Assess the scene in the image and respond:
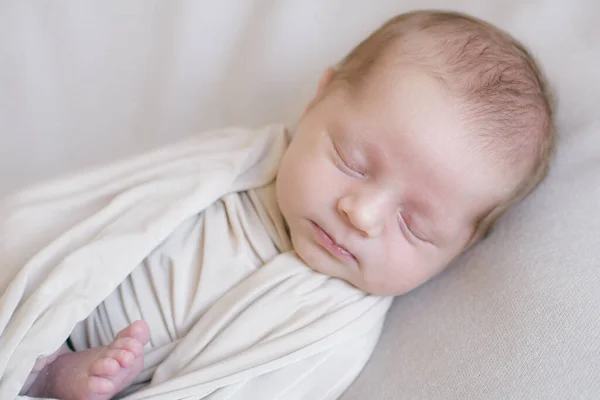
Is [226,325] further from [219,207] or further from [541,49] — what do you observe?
[541,49]

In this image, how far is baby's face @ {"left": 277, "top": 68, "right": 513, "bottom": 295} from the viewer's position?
955 mm

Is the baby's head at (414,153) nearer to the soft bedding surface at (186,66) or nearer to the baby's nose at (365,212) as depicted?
the baby's nose at (365,212)

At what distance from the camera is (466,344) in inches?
37.7

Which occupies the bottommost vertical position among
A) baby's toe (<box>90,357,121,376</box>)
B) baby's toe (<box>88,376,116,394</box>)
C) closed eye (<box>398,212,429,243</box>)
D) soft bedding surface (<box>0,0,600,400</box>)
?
baby's toe (<box>88,376,116,394</box>)

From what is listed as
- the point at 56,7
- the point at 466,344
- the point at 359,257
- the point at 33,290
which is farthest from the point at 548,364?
the point at 56,7

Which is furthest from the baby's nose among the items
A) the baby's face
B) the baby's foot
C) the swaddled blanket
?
the baby's foot

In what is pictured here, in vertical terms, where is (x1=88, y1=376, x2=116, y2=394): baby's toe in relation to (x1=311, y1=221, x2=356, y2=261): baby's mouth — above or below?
below

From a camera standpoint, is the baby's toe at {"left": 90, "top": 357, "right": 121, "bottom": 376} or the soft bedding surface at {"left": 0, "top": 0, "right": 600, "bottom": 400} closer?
the baby's toe at {"left": 90, "top": 357, "right": 121, "bottom": 376}

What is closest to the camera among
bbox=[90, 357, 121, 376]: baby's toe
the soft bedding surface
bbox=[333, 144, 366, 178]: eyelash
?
bbox=[90, 357, 121, 376]: baby's toe

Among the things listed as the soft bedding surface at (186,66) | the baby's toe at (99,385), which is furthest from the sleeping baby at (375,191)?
the soft bedding surface at (186,66)

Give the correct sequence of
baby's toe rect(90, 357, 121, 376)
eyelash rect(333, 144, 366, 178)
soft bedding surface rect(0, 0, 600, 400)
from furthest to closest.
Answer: soft bedding surface rect(0, 0, 600, 400) < eyelash rect(333, 144, 366, 178) < baby's toe rect(90, 357, 121, 376)

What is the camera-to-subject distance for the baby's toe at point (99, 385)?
88 cm

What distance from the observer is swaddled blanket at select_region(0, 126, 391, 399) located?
94 centimetres

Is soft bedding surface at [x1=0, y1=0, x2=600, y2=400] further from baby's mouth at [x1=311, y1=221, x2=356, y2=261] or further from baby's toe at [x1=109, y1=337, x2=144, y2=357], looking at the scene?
baby's toe at [x1=109, y1=337, x2=144, y2=357]
